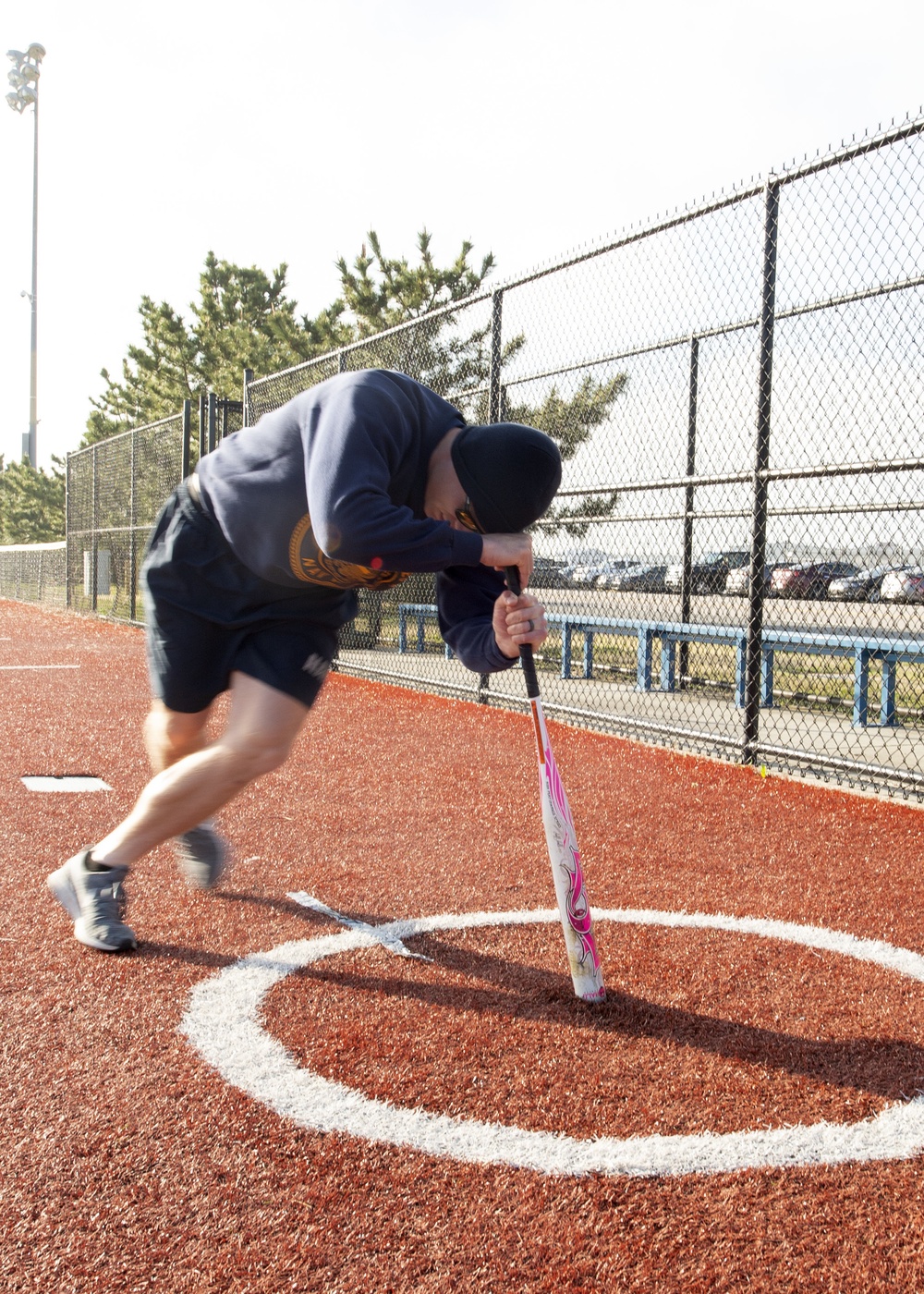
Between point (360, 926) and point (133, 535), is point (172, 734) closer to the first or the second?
point (360, 926)

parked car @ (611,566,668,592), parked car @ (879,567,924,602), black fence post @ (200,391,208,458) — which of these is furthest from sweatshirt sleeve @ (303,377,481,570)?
black fence post @ (200,391,208,458)

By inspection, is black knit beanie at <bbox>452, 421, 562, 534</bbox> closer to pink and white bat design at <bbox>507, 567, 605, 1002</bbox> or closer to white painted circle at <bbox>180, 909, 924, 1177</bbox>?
pink and white bat design at <bbox>507, 567, 605, 1002</bbox>

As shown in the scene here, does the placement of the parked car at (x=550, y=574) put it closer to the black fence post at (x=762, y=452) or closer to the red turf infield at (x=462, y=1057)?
the black fence post at (x=762, y=452)

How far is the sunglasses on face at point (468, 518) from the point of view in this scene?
2.71 meters

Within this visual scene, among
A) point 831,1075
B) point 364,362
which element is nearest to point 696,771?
point 831,1075

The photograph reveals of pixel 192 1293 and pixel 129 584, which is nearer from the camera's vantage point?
pixel 192 1293

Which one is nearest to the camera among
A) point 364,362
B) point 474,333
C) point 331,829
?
point 331,829

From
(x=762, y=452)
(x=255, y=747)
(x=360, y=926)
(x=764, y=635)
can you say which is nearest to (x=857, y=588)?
(x=764, y=635)

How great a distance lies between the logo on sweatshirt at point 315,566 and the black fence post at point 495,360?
564 cm

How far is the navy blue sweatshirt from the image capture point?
2494 mm

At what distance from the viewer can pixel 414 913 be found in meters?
3.45

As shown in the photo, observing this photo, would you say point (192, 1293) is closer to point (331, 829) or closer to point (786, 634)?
point (331, 829)

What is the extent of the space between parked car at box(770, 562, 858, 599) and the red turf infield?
8.07ft

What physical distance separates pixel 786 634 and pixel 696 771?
Result: 6.16ft
